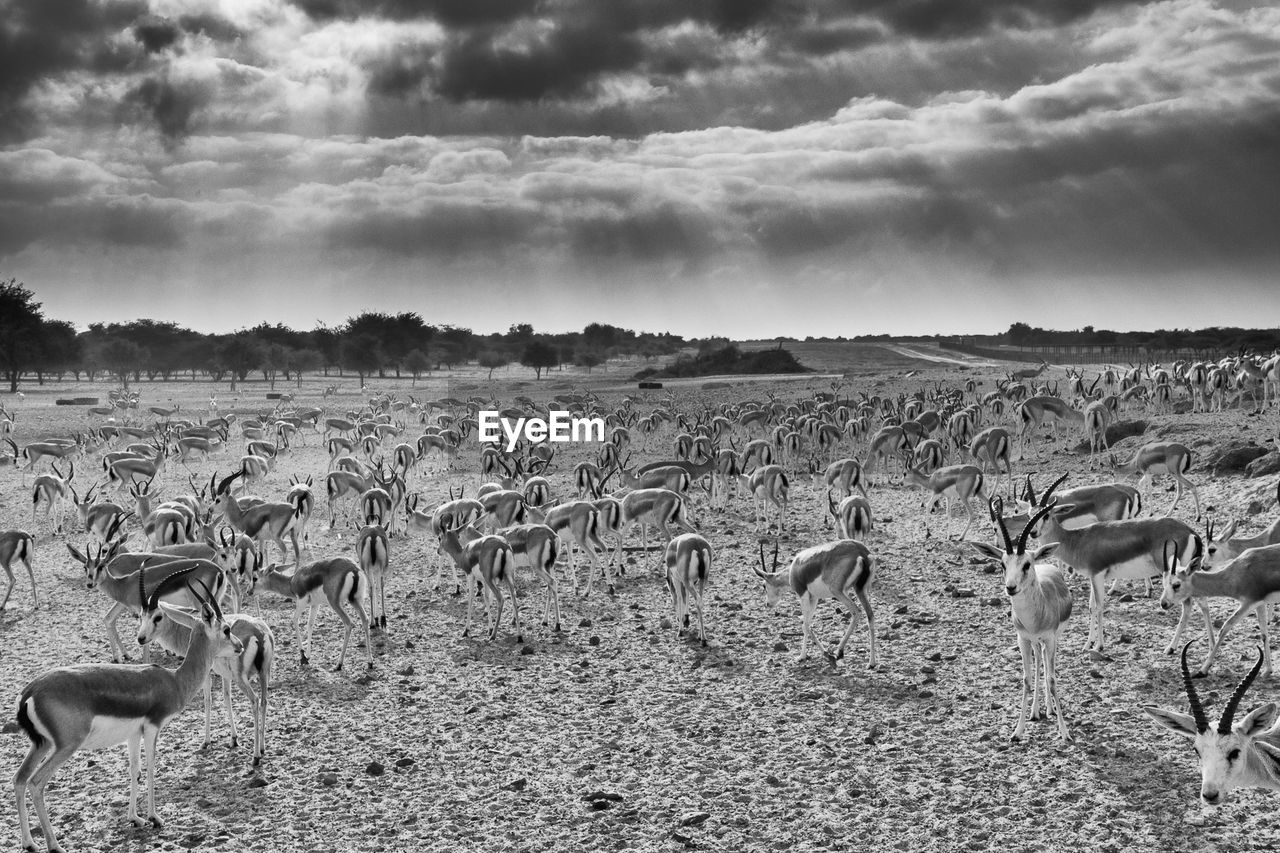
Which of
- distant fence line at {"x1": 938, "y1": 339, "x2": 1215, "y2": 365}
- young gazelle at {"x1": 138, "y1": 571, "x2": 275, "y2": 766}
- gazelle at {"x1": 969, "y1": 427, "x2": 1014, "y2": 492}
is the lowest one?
young gazelle at {"x1": 138, "y1": 571, "x2": 275, "y2": 766}

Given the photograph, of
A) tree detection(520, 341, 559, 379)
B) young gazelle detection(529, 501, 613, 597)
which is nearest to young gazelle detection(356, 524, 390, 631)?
young gazelle detection(529, 501, 613, 597)

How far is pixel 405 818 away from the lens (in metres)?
7.76

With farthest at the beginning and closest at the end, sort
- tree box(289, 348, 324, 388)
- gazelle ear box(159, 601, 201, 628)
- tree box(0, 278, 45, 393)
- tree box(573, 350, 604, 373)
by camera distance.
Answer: tree box(573, 350, 604, 373), tree box(289, 348, 324, 388), tree box(0, 278, 45, 393), gazelle ear box(159, 601, 201, 628)

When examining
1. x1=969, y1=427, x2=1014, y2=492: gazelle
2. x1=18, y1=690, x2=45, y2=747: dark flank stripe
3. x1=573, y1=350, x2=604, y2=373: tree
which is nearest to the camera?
x1=18, y1=690, x2=45, y2=747: dark flank stripe

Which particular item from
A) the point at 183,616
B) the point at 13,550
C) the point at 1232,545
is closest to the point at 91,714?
the point at 183,616

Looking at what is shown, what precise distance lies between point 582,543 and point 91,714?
334 inches

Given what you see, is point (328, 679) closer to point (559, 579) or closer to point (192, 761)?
point (192, 761)

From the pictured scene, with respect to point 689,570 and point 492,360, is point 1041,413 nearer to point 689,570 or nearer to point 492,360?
point 689,570

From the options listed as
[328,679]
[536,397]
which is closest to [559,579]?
[328,679]

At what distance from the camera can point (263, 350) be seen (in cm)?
9469

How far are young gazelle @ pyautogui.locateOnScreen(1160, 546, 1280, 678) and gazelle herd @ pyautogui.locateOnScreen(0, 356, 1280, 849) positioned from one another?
0.03 metres

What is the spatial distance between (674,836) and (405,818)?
→ 7.14 feet

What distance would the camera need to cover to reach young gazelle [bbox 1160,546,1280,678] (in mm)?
9523

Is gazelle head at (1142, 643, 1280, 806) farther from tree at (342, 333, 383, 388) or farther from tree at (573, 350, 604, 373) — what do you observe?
tree at (573, 350, 604, 373)
